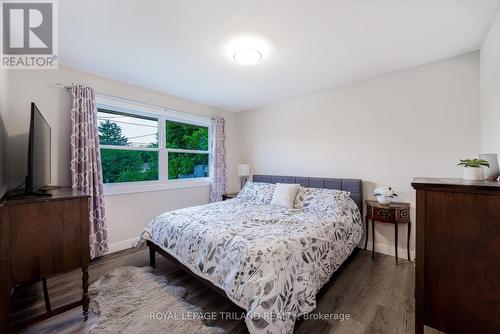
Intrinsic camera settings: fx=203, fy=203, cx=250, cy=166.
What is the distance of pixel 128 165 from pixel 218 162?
1611mm

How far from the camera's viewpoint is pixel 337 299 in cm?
187

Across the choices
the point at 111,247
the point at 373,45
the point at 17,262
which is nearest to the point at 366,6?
the point at 373,45

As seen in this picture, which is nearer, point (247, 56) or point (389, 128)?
point (247, 56)

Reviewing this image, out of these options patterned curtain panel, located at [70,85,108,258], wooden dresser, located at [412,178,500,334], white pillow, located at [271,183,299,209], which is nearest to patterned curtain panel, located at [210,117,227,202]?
white pillow, located at [271,183,299,209]

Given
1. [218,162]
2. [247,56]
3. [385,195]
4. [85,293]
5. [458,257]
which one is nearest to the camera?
[458,257]

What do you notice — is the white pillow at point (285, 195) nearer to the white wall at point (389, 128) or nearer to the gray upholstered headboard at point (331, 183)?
the gray upholstered headboard at point (331, 183)

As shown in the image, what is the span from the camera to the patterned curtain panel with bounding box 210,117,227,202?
4156 millimetres

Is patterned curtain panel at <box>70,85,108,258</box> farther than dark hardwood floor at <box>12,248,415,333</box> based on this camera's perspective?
Yes

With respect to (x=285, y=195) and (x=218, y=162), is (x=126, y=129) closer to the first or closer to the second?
(x=218, y=162)

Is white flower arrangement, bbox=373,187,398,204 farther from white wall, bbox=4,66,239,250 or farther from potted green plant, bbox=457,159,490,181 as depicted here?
white wall, bbox=4,66,239,250

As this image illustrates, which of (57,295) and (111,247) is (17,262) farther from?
(111,247)

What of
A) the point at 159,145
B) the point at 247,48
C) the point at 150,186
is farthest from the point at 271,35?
the point at 150,186

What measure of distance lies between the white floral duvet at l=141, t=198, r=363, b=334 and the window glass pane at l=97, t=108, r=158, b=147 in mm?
1499

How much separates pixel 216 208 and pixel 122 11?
2244 mm
